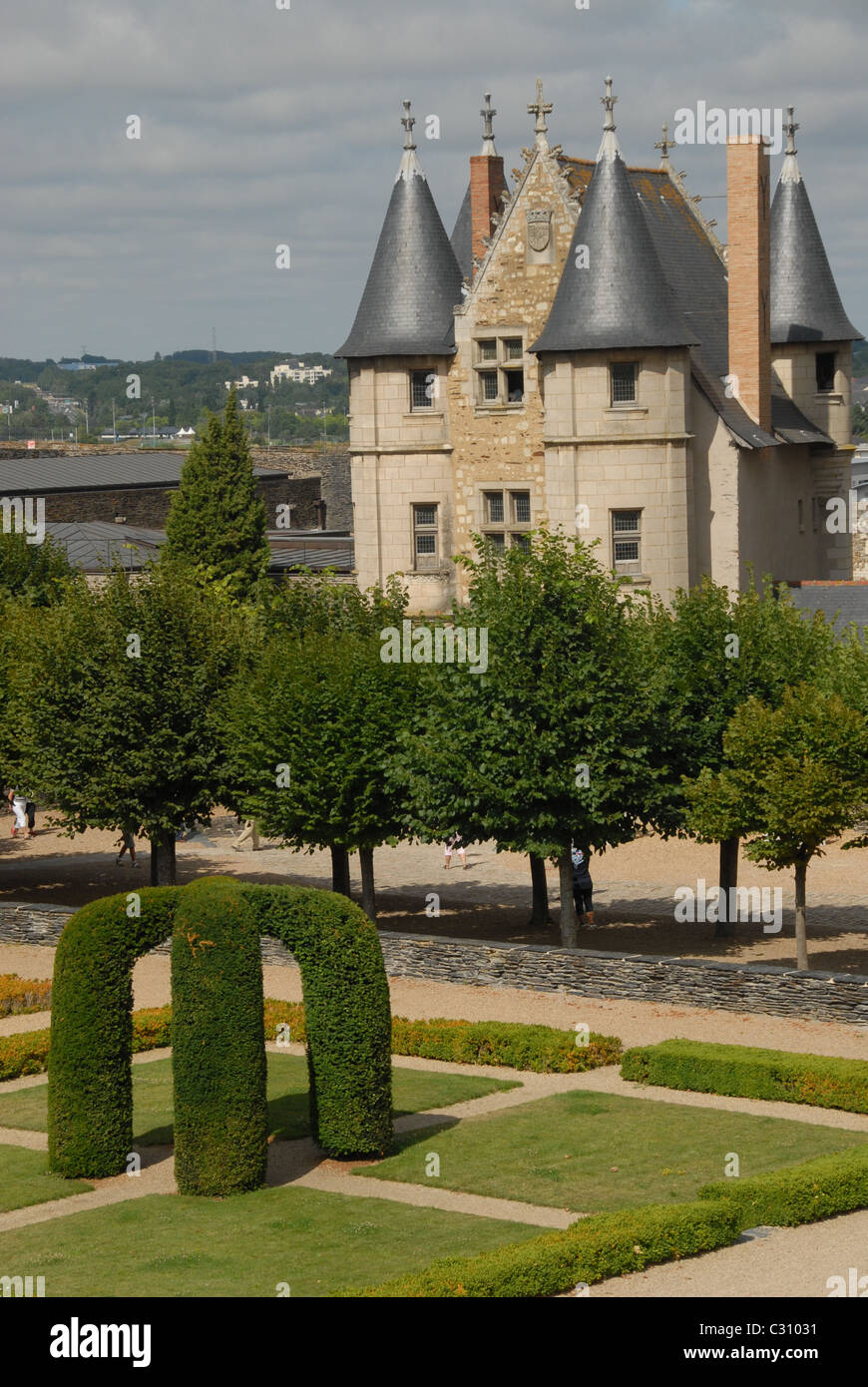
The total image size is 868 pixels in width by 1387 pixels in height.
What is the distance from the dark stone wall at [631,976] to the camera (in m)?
28.8

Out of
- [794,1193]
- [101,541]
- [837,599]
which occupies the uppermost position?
[101,541]

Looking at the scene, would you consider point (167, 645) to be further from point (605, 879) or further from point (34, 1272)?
point (34, 1272)

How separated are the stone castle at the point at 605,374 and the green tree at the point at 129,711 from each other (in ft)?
36.7

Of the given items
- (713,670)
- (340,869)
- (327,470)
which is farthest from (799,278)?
(327,470)

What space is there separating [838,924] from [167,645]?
14.1 meters

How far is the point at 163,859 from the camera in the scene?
3956cm

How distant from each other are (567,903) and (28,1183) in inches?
533

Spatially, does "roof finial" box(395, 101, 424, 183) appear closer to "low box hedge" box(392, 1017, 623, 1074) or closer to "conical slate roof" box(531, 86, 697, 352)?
"conical slate roof" box(531, 86, 697, 352)

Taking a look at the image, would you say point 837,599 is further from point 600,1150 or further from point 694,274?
point 600,1150

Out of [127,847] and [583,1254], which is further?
[127,847]

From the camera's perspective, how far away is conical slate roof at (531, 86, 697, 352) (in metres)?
48.3

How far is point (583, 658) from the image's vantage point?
33.8 m

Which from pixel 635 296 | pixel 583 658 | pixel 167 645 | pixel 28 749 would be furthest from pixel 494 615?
pixel 635 296
